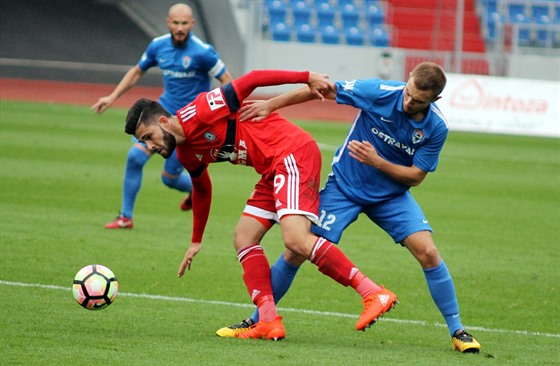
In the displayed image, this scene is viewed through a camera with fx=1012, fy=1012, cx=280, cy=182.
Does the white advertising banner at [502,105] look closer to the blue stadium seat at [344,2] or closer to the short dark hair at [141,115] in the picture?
the blue stadium seat at [344,2]

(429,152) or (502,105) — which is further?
(502,105)

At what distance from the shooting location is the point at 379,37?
1345 inches

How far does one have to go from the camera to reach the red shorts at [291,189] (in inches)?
245

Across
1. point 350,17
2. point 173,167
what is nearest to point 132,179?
point 173,167

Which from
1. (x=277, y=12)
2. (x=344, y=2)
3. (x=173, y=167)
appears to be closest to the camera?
(x=173, y=167)

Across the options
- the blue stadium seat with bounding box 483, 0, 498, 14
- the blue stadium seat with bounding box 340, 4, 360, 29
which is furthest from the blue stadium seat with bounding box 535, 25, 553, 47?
the blue stadium seat with bounding box 340, 4, 360, 29

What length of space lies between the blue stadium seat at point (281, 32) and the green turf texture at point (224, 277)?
16.5 meters

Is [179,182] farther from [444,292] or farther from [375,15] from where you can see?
[375,15]

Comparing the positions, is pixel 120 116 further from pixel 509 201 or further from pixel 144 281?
pixel 144 281

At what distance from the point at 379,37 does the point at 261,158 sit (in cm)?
2831

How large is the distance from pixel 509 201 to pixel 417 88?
31.2 feet

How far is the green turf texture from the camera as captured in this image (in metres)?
6.00

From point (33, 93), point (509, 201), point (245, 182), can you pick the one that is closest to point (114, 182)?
point (245, 182)

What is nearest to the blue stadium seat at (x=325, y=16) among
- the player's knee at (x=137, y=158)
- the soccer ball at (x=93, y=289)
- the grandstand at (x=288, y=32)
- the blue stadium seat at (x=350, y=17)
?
the grandstand at (x=288, y=32)
